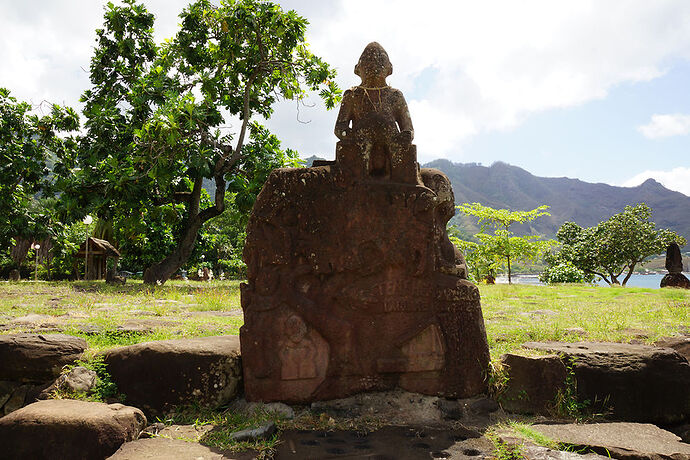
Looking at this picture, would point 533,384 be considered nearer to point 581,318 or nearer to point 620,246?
point 581,318

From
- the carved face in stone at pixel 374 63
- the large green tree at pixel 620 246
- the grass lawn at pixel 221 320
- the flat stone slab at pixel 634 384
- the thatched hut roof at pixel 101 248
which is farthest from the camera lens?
the large green tree at pixel 620 246

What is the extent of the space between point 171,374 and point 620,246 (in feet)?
111

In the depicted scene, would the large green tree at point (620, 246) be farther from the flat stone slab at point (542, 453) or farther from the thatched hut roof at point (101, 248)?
the flat stone slab at point (542, 453)

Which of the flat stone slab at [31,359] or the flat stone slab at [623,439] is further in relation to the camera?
the flat stone slab at [31,359]

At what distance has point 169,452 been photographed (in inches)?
120

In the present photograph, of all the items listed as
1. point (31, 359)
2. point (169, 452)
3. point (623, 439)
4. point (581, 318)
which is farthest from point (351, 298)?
point (581, 318)

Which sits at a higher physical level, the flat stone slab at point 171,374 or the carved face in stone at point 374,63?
the carved face in stone at point 374,63

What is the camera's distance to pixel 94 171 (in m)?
12.3

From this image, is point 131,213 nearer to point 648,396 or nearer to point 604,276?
point 648,396

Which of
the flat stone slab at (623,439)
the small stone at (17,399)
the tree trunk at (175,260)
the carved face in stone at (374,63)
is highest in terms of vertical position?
the carved face in stone at (374,63)

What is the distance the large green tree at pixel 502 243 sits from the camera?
969 inches

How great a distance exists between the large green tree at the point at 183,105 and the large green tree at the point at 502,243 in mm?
13655

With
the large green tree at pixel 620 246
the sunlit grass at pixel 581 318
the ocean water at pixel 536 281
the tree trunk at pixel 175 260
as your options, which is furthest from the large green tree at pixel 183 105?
the large green tree at pixel 620 246

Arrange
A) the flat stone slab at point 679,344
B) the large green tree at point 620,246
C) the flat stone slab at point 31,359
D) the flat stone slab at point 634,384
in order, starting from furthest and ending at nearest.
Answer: the large green tree at point 620,246 < the flat stone slab at point 679,344 < the flat stone slab at point 634,384 < the flat stone slab at point 31,359
